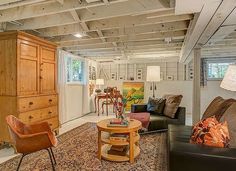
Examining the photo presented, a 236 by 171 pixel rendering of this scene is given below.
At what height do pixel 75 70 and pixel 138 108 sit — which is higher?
pixel 75 70

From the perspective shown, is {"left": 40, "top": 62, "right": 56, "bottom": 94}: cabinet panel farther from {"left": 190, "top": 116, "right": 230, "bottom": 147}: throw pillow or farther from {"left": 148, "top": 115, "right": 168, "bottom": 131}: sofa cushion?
{"left": 190, "top": 116, "right": 230, "bottom": 147}: throw pillow

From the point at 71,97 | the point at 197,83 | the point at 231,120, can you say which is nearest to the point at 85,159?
the point at 231,120

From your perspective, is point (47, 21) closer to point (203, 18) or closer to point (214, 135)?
point (203, 18)

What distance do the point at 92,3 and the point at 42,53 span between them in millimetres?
1898

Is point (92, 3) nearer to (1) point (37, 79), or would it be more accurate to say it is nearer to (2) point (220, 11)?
(2) point (220, 11)

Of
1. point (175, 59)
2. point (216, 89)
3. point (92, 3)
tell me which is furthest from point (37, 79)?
point (216, 89)

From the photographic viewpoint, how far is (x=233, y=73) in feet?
7.89

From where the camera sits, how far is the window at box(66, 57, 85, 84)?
6.09 metres

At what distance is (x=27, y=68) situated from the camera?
137 inches

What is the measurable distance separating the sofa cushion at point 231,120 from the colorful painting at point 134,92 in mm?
5460

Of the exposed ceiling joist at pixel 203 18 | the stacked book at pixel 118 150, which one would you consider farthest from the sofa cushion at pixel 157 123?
the exposed ceiling joist at pixel 203 18

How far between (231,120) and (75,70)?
5.27 m

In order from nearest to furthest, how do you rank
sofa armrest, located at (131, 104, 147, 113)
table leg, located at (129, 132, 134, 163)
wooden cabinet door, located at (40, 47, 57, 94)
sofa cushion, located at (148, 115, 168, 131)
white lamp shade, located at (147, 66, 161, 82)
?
1. table leg, located at (129, 132, 134, 163)
2. wooden cabinet door, located at (40, 47, 57, 94)
3. sofa cushion, located at (148, 115, 168, 131)
4. sofa armrest, located at (131, 104, 147, 113)
5. white lamp shade, located at (147, 66, 161, 82)

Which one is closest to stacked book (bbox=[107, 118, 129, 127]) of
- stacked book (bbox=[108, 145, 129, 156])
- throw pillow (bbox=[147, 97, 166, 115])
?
stacked book (bbox=[108, 145, 129, 156])
